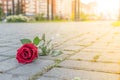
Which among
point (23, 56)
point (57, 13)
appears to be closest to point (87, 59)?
point (23, 56)

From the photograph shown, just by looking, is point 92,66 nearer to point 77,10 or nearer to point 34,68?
point 34,68

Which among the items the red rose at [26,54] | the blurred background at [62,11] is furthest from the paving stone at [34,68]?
the blurred background at [62,11]

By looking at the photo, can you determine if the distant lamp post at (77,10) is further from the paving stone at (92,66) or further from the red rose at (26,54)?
the red rose at (26,54)

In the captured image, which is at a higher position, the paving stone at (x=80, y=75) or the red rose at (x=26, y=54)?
the red rose at (x=26, y=54)

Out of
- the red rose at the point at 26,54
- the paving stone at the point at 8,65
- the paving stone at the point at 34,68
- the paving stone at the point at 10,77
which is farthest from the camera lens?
the red rose at the point at 26,54

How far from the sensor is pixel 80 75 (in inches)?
55.8

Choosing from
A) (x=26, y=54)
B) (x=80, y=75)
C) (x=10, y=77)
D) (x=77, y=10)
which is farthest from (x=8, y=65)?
(x=77, y=10)

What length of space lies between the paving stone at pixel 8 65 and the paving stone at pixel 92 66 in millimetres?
293

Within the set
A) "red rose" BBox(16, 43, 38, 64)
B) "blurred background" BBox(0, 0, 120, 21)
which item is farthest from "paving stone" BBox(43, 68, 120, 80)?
"blurred background" BBox(0, 0, 120, 21)

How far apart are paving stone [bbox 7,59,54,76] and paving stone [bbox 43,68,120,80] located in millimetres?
94

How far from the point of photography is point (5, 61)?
1837 mm

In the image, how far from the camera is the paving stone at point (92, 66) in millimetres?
1573

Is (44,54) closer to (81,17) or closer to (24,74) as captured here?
(24,74)

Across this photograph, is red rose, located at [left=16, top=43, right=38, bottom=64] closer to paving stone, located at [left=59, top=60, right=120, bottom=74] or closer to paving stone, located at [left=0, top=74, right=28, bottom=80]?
paving stone, located at [left=59, top=60, right=120, bottom=74]
